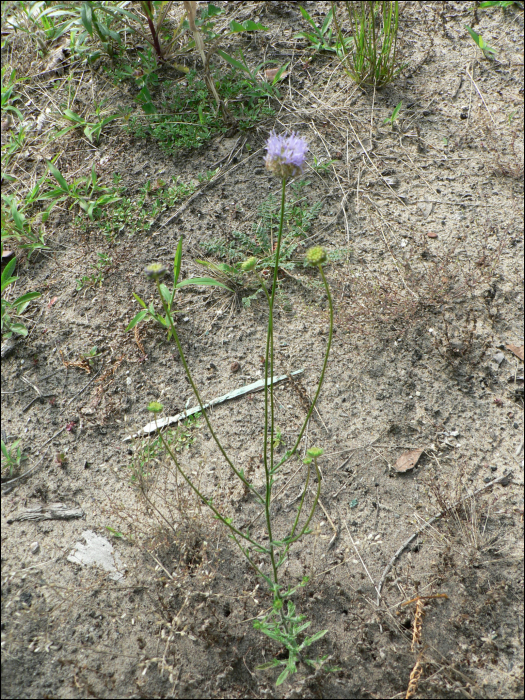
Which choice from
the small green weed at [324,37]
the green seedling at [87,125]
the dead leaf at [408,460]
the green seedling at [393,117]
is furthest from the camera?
the small green weed at [324,37]

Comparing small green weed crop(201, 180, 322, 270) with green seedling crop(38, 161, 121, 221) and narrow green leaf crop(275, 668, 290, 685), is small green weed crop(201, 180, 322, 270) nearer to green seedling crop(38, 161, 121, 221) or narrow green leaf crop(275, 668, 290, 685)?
green seedling crop(38, 161, 121, 221)

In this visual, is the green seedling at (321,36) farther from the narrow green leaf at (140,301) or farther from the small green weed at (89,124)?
the narrow green leaf at (140,301)

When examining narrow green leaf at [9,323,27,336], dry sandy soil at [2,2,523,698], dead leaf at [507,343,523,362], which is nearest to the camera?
dry sandy soil at [2,2,523,698]

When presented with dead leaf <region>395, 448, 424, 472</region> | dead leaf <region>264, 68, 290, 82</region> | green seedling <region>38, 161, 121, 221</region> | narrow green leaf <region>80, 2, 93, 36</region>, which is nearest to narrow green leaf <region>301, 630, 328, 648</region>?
dead leaf <region>395, 448, 424, 472</region>

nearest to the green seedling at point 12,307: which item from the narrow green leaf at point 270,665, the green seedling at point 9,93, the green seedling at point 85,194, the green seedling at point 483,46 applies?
the green seedling at point 85,194

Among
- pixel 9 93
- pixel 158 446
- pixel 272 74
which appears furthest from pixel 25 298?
pixel 272 74
